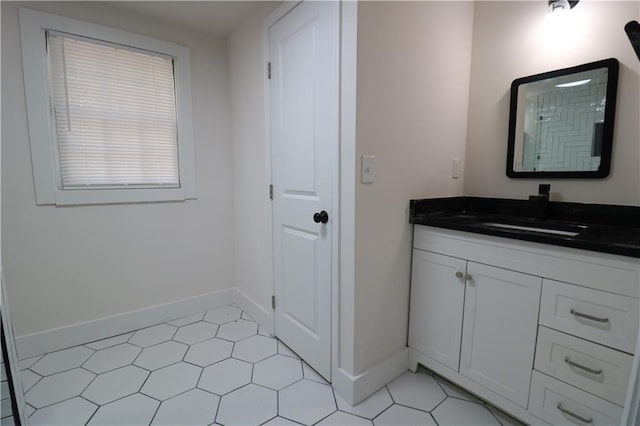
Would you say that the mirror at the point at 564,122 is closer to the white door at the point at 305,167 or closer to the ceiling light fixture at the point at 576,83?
the ceiling light fixture at the point at 576,83

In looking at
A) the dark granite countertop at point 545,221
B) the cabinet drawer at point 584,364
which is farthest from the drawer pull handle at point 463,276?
the cabinet drawer at point 584,364

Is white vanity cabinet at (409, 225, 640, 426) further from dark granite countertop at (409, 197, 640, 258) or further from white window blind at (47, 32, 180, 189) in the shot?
white window blind at (47, 32, 180, 189)

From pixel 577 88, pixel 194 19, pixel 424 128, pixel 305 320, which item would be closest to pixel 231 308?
pixel 305 320

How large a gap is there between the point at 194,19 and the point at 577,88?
2429 mm

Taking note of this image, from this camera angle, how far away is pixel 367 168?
1.38 m

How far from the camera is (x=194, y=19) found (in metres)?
2.12

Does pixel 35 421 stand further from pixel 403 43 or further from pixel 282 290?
pixel 403 43

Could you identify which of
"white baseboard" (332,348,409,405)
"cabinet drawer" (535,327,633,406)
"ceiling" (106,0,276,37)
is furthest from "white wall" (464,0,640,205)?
"ceiling" (106,0,276,37)

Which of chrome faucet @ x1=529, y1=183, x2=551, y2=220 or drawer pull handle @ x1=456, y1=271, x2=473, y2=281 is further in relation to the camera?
chrome faucet @ x1=529, y1=183, x2=551, y2=220

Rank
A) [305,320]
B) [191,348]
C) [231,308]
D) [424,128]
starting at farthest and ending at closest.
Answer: [231,308], [191,348], [305,320], [424,128]

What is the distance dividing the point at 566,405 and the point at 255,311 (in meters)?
1.89

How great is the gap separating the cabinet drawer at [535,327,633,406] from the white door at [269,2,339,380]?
956 millimetres

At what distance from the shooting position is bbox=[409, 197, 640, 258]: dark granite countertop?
1097 millimetres

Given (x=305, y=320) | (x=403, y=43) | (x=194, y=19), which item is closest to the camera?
(x=403, y=43)
